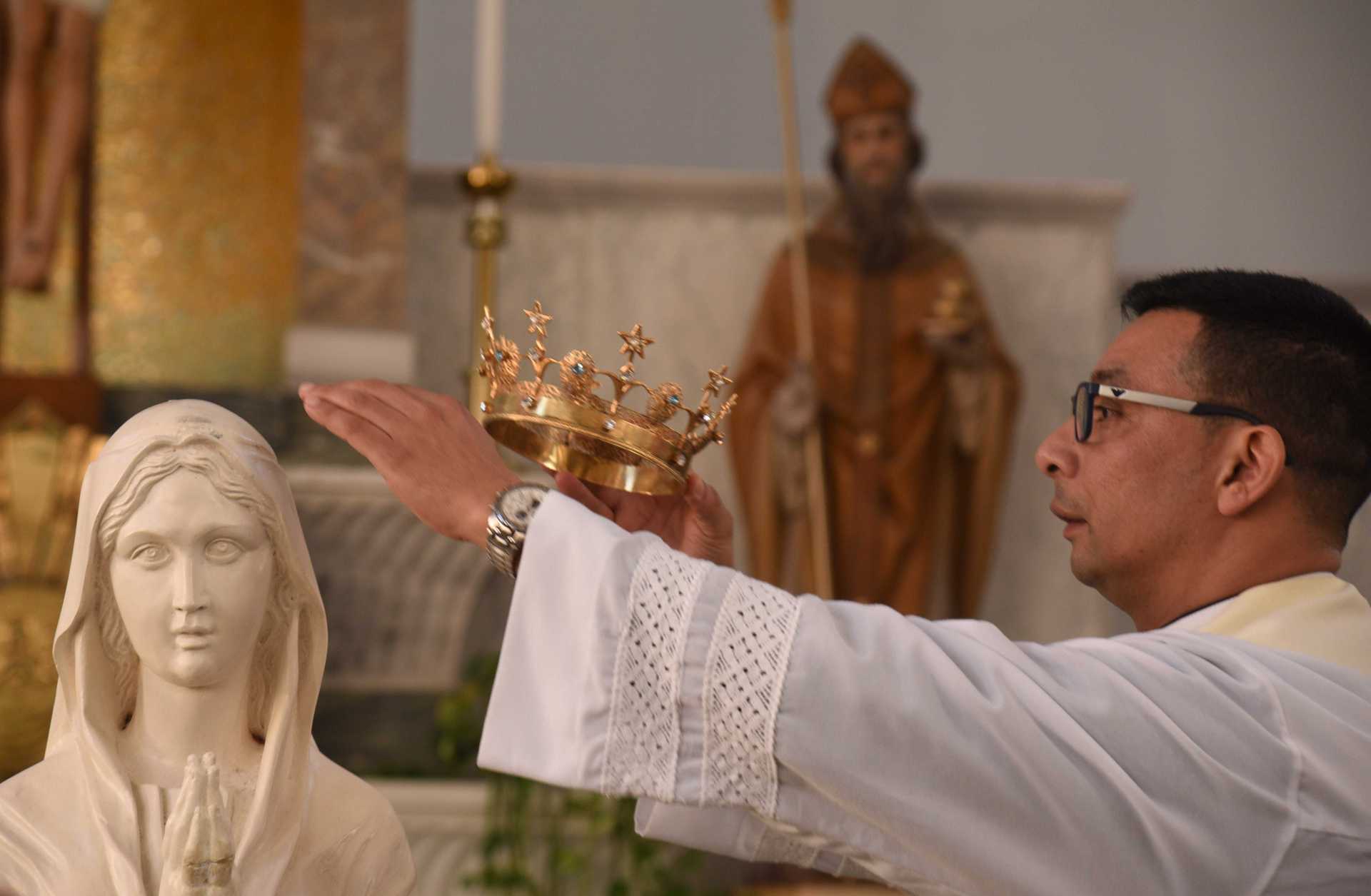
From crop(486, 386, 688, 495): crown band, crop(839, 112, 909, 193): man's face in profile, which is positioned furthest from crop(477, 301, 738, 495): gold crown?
crop(839, 112, 909, 193): man's face in profile

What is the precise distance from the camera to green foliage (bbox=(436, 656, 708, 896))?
4.46 meters

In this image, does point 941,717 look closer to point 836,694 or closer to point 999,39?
point 836,694

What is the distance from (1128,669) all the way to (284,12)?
4.54m

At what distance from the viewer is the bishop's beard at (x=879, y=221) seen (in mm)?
5984

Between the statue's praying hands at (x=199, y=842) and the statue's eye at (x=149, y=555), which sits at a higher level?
the statue's eye at (x=149, y=555)

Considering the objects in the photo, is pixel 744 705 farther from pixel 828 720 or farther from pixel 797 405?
pixel 797 405

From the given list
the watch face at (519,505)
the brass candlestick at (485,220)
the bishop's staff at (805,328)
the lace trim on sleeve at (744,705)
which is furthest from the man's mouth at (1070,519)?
the bishop's staff at (805,328)

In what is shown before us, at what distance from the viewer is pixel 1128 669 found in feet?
6.67

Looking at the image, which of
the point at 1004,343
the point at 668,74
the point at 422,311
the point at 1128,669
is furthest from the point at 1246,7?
the point at 1128,669

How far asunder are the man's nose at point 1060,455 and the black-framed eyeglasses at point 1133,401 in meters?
0.02

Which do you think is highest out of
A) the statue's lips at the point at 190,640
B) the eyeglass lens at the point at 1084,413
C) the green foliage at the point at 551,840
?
the eyeglass lens at the point at 1084,413

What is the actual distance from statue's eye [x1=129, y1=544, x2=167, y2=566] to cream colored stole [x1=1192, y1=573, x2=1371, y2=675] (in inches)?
51.8

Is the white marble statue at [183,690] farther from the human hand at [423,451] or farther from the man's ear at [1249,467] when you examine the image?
the man's ear at [1249,467]

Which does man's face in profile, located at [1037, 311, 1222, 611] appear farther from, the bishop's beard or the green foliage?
the bishop's beard
